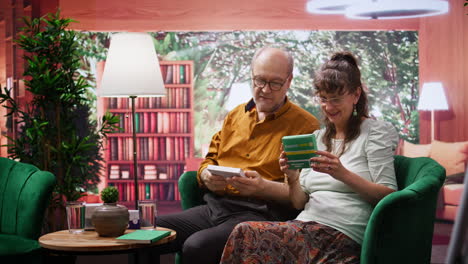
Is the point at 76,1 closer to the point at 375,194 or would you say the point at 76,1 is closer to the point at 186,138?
the point at 186,138

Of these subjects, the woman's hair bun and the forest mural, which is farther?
the forest mural

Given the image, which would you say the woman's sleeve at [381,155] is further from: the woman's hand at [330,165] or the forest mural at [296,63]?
the forest mural at [296,63]

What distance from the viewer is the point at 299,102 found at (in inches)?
225

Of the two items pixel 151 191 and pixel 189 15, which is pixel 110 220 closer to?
pixel 151 191

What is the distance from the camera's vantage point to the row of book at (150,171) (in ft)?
18.1

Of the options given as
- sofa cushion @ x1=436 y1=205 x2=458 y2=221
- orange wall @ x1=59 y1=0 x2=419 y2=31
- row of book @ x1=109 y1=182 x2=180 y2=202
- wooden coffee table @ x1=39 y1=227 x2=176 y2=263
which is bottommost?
sofa cushion @ x1=436 y1=205 x2=458 y2=221

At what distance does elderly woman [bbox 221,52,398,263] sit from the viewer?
7.18 feet

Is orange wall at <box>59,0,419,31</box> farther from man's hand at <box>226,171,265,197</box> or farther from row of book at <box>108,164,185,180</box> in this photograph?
man's hand at <box>226,171,265,197</box>

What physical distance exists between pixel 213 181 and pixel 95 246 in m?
0.70

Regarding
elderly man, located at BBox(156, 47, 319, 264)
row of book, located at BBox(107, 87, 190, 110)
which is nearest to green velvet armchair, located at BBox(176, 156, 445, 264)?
elderly man, located at BBox(156, 47, 319, 264)

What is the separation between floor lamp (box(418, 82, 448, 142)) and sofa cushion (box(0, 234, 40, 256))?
12.0 ft

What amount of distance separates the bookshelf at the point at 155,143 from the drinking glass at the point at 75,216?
286cm

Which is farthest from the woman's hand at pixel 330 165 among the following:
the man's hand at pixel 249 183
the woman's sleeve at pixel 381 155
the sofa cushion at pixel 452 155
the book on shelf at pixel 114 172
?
the book on shelf at pixel 114 172

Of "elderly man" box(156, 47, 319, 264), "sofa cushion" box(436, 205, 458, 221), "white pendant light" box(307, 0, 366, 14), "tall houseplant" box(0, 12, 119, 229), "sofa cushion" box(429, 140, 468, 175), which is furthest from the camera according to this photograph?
"white pendant light" box(307, 0, 366, 14)
